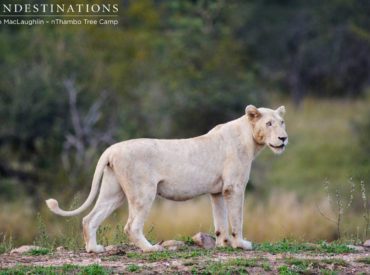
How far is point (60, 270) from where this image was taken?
32.2 feet

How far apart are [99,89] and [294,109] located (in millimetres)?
12410

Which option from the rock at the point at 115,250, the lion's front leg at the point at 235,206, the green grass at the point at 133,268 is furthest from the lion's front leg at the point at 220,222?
the green grass at the point at 133,268

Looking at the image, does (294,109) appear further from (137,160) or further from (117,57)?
(137,160)

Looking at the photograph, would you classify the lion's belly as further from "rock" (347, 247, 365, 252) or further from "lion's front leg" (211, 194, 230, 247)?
"rock" (347, 247, 365, 252)

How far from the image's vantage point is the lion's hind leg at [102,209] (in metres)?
11.0

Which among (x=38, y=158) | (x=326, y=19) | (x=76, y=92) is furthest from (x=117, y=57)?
(x=326, y=19)

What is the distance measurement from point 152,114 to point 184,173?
62.4 ft

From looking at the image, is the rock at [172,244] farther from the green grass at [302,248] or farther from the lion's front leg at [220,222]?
the green grass at [302,248]

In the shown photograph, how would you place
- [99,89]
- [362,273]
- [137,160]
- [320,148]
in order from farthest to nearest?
[320,148] < [99,89] < [137,160] < [362,273]

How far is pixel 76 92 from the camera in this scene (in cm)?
2820

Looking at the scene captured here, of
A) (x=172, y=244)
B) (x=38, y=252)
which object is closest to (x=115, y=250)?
(x=172, y=244)

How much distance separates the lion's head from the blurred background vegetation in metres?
8.00

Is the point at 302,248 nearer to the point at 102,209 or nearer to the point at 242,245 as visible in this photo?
the point at 242,245

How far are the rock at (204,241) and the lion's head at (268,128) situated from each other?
1296 mm
